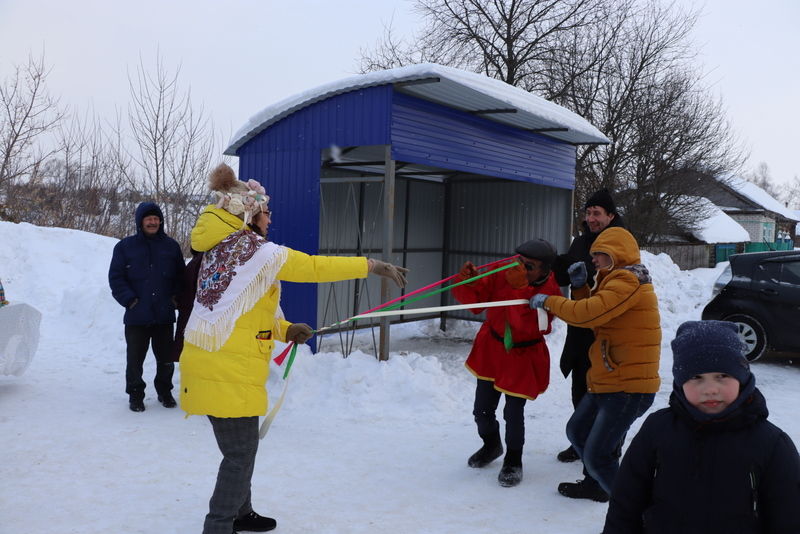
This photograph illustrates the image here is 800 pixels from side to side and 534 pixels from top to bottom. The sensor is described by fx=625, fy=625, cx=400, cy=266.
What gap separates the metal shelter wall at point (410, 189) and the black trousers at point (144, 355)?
5.42 ft

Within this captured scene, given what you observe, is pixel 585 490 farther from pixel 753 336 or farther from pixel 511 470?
pixel 753 336

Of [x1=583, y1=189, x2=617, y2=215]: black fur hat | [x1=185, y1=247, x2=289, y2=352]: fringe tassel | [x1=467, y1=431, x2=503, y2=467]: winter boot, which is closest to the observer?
[x1=185, y1=247, x2=289, y2=352]: fringe tassel

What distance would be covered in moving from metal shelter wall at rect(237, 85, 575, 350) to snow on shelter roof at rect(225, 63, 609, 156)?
0.11 m

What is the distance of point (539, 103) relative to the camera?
26.6 ft

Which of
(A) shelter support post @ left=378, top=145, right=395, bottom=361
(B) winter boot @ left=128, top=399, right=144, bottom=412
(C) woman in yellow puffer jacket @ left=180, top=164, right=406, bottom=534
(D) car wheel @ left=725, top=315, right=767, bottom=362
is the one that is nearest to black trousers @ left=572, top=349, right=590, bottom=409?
(C) woman in yellow puffer jacket @ left=180, top=164, right=406, bottom=534

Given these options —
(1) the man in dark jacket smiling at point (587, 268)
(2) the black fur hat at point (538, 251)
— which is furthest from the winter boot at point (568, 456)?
(2) the black fur hat at point (538, 251)

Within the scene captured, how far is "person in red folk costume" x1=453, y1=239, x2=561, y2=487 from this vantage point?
4137mm

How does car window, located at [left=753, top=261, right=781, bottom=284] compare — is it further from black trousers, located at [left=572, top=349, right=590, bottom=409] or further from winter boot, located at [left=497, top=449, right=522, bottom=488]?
winter boot, located at [left=497, top=449, right=522, bottom=488]

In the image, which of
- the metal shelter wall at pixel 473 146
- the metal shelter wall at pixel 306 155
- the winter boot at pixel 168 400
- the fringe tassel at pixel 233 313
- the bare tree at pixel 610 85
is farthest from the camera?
the bare tree at pixel 610 85

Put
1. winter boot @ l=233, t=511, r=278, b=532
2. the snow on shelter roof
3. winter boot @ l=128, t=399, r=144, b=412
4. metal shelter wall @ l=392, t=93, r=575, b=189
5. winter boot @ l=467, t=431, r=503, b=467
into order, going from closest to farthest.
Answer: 1. winter boot @ l=233, t=511, r=278, b=532
2. winter boot @ l=467, t=431, r=503, b=467
3. winter boot @ l=128, t=399, r=144, b=412
4. the snow on shelter roof
5. metal shelter wall @ l=392, t=93, r=575, b=189

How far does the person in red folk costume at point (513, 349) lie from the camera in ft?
13.6

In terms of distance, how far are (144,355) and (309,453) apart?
210cm

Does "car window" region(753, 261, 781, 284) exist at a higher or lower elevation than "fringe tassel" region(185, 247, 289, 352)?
higher

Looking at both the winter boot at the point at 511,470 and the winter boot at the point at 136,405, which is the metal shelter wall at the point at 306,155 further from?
the winter boot at the point at 511,470
